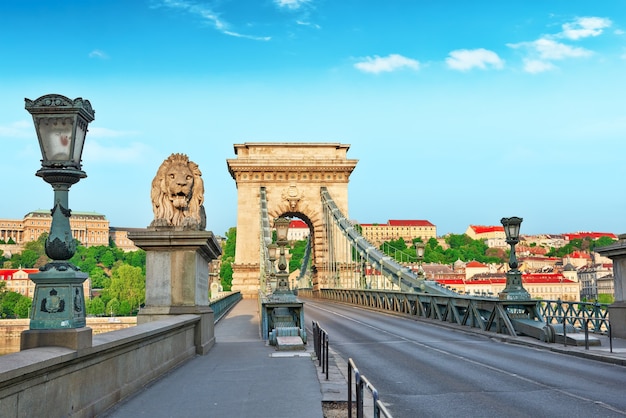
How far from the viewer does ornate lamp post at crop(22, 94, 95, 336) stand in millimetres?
6535

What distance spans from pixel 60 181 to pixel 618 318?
51.3 ft

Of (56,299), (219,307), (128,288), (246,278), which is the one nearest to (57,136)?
(56,299)

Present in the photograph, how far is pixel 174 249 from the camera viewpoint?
13.3 metres

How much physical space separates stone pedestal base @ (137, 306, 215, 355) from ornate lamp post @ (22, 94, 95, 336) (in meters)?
6.30

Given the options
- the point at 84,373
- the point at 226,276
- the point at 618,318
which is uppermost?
the point at 226,276

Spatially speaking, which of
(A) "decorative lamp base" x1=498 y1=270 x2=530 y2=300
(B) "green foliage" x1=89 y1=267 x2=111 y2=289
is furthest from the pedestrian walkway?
(B) "green foliage" x1=89 y1=267 x2=111 y2=289

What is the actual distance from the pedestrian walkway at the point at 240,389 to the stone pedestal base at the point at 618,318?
29.0ft

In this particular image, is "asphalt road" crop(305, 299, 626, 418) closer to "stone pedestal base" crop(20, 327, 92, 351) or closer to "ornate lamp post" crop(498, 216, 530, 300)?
"ornate lamp post" crop(498, 216, 530, 300)

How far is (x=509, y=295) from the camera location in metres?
19.9

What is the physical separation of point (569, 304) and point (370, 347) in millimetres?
5519

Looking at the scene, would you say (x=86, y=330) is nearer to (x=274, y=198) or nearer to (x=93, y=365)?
(x=93, y=365)

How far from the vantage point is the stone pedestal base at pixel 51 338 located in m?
6.30

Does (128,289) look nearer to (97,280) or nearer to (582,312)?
(97,280)

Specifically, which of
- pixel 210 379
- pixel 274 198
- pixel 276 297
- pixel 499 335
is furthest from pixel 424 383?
pixel 274 198
